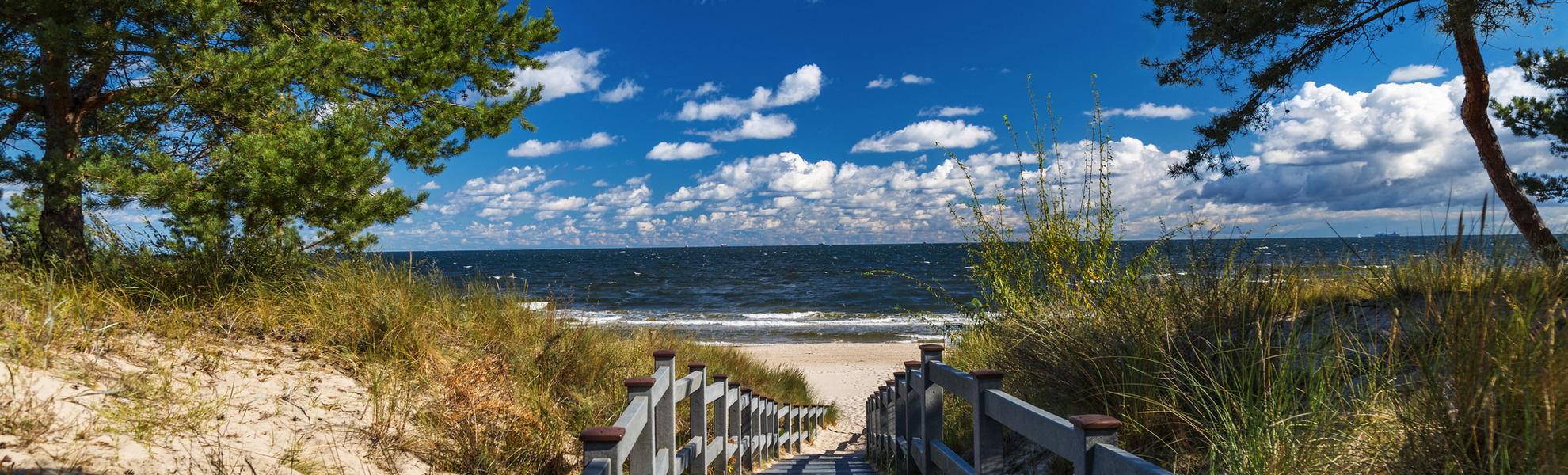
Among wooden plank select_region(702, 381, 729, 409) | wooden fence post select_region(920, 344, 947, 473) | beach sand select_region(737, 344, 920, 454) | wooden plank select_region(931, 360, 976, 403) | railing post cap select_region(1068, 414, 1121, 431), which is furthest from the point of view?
beach sand select_region(737, 344, 920, 454)

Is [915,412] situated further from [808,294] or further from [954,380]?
[808,294]

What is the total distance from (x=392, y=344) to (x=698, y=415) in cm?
230

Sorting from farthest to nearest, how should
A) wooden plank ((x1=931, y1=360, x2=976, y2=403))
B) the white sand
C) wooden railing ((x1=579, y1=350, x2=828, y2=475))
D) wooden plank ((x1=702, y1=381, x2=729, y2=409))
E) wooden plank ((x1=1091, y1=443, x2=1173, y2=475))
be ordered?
wooden plank ((x1=702, y1=381, x2=729, y2=409)) → wooden plank ((x1=931, y1=360, x2=976, y2=403)) → the white sand → wooden railing ((x1=579, y1=350, x2=828, y2=475)) → wooden plank ((x1=1091, y1=443, x2=1173, y2=475))

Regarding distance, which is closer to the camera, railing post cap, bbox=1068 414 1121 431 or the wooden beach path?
railing post cap, bbox=1068 414 1121 431

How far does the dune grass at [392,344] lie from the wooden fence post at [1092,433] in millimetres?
3176

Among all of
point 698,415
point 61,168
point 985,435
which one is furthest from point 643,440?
point 61,168

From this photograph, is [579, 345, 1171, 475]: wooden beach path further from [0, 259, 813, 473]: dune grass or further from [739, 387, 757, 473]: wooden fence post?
[0, 259, 813, 473]: dune grass

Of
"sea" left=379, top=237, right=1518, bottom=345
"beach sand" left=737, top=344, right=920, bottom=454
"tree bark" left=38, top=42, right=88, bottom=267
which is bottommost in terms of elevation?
"beach sand" left=737, top=344, right=920, bottom=454

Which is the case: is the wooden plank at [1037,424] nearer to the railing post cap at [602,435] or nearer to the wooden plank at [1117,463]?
the wooden plank at [1117,463]

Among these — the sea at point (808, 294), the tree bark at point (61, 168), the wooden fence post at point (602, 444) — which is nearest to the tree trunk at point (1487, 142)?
the sea at point (808, 294)

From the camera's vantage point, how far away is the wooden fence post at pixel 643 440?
10.2 feet

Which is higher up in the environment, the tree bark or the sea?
the tree bark

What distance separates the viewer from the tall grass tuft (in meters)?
2.06

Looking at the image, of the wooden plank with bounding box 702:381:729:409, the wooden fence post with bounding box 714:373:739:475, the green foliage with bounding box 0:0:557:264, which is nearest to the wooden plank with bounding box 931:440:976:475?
the wooden plank with bounding box 702:381:729:409
